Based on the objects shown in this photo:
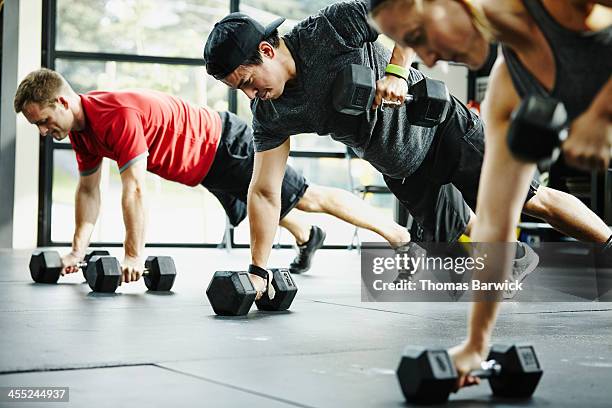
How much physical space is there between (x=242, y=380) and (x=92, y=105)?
195cm

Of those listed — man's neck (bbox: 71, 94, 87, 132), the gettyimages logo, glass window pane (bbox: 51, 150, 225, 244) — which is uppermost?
man's neck (bbox: 71, 94, 87, 132)

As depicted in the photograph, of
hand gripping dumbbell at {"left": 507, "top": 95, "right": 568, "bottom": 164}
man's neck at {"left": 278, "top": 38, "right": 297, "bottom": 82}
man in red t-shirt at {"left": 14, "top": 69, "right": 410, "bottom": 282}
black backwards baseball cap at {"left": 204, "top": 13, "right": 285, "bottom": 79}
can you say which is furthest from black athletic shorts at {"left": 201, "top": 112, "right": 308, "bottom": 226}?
hand gripping dumbbell at {"left": 507, "top": 95, "right": 568, "bottom": 164}

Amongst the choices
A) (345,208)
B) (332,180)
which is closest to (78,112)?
(345,208)

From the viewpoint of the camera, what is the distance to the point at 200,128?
3.70 meters

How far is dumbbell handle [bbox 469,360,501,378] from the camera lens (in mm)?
1445

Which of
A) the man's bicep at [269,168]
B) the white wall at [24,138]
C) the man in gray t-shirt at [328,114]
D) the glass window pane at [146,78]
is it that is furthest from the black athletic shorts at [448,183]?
the white wall at [24,138]

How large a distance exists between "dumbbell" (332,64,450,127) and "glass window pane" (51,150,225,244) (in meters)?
5.08

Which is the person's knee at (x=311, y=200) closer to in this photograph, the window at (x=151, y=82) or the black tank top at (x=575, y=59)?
the black tank top at (x=575, y=59)

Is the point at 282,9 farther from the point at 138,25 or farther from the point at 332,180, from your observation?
the point at 332,180

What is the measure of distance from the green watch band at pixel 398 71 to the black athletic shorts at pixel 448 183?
32 centimetres

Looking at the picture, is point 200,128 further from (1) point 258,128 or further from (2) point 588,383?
(2) point 588,383

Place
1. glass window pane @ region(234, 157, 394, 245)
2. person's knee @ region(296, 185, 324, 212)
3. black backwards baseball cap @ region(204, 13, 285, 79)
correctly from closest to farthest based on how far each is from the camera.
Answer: black backwards baseball cap @ region(204, 13, 285, 79), person's knee @ region(296, 185, 324, 212), glass window pane @ region(234, 157, 394, 245)

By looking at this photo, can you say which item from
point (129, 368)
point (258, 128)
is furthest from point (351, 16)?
point (129, 368)

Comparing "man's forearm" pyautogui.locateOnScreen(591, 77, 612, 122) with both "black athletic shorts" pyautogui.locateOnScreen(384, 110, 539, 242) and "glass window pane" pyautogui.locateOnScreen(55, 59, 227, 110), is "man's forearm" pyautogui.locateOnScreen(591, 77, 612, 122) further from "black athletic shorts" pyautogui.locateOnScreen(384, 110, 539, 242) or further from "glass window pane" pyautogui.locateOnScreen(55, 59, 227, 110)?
"glass window pane" pyautogui.locateOnScreen(55, 59, 227, 110)
